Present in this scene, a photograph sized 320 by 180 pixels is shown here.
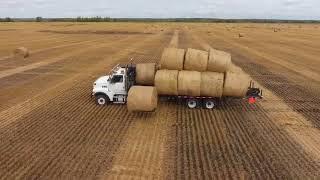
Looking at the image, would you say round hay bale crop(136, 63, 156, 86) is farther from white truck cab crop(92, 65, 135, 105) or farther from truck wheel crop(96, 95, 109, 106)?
truck wheel crop(96, 95, 109, 106)

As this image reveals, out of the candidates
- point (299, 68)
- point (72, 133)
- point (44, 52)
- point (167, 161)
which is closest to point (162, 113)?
point (72, 133)

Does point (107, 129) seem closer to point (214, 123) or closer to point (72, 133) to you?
point (72, 133)

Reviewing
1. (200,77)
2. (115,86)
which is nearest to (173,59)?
(200,77)

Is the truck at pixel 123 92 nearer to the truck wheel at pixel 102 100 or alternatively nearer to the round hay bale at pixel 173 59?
the truck wheel at pixel 102 100

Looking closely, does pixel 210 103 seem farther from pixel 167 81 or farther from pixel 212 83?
pixel 167 81

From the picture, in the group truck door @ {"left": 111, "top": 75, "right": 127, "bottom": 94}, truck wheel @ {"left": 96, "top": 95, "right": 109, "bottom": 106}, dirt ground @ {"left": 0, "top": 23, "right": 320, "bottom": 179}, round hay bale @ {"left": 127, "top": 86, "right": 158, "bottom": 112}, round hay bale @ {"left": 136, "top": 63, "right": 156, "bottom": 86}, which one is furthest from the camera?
truck wheel @ {"left": 96, "top": 95, "right": 109, "bottom": 106}

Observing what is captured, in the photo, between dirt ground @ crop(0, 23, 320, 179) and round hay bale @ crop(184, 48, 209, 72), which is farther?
round hay bale @ crop(184, 48, 209, 72)

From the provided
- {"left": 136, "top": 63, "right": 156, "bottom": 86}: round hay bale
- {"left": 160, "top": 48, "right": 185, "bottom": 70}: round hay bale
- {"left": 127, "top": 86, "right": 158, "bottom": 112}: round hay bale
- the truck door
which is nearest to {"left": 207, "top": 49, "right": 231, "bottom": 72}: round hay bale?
{"left": 160, "top": 48, "right": 185, "bottom": 70}: round hay bale
